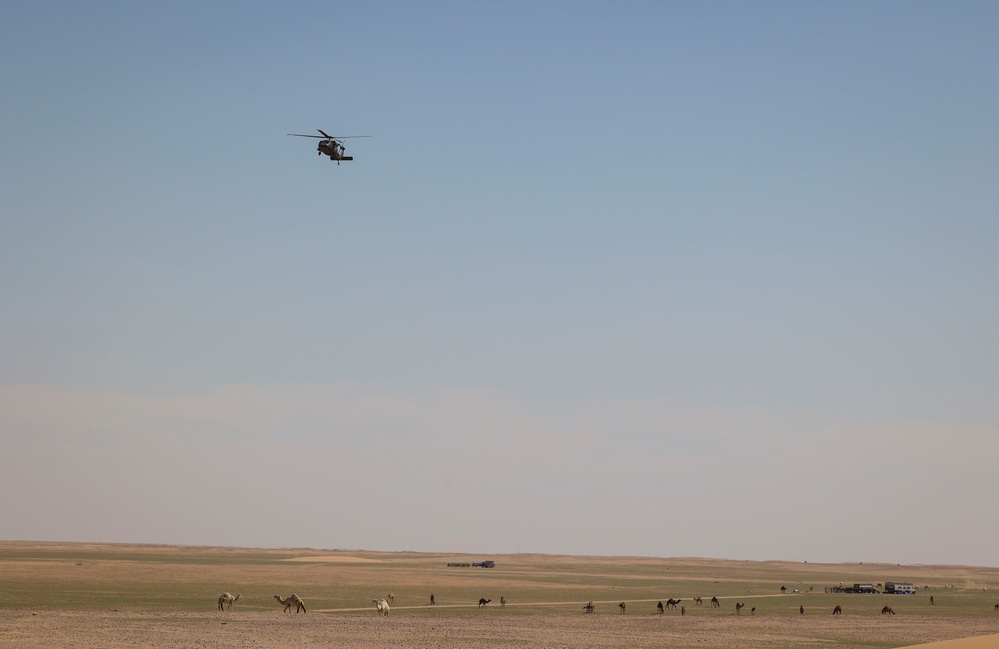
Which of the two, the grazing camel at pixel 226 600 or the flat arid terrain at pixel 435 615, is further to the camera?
the grazing camel at pixel 226 600

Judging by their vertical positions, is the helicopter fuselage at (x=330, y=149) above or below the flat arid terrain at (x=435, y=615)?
above

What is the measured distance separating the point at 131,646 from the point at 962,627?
140 ft

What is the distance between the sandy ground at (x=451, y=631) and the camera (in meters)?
40.0

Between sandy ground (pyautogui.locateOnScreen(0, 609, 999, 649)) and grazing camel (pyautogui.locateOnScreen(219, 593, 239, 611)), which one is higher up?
grazing camel (pyautogui.locateOnScreen(219, 593, 239, 611))

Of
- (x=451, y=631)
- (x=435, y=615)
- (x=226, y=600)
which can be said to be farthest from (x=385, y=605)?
(x=451, y=631)

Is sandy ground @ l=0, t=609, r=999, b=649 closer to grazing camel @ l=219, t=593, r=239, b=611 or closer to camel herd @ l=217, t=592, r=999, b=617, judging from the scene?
camel herd @ l=217, t=592, r=999, b=617

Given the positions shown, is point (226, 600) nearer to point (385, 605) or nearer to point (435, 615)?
point (385, 605)

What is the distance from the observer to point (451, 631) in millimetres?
47031

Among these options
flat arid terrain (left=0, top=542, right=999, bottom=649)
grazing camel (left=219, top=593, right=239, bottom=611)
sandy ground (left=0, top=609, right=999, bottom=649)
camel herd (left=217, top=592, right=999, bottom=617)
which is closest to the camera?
sandy ground (left=0, top=609, right=999, bottom=649)

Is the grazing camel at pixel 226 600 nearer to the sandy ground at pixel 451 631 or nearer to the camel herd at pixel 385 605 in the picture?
the camel herd at pixel 385 605

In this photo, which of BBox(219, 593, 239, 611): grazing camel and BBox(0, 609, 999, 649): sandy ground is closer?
BBox(0, 609, 999, 649): sandy ground

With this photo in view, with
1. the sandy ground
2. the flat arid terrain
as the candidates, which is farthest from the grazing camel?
the sandy ground

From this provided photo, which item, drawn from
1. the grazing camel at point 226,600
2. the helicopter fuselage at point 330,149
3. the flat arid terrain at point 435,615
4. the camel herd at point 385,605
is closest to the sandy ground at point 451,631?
the flat arid terrain at point 435,615

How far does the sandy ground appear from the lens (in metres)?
40.0
